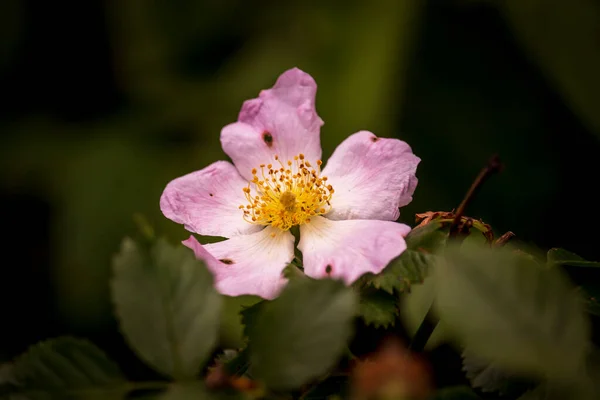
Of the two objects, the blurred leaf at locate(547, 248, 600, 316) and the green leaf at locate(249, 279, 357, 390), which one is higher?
the green leaf at locate(249, 279, 357, 390)

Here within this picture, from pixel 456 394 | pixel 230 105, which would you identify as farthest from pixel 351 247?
pixel 230 105

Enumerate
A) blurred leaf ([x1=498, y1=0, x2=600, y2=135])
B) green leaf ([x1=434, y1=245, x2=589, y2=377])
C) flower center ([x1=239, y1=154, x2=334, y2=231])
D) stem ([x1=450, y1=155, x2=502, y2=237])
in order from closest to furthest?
green leaf ([x1=434, y1=245, x2=589, y2=377]) < stem ([x1=450, y1=155, x2=502, y2=237]) < flower center ([x1=239, y1=154, x2=334, y2=231]) < blurred leaf ([x1=498, y1=0, x2=600, y2=135])

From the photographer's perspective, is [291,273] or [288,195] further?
[288,195]

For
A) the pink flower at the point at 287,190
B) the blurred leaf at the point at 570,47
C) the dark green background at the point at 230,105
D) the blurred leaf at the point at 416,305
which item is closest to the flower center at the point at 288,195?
the pink flower at the point at 287,190

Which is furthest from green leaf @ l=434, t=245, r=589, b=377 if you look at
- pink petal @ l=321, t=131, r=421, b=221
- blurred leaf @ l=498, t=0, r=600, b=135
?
blurred leaf @ l=498, t=0, r=600, b=135

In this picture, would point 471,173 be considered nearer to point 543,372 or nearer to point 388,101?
point 388,101

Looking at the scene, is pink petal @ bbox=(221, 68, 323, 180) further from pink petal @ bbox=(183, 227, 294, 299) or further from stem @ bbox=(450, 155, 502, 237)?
stem @ bbox=(450, 155, 502, 237)

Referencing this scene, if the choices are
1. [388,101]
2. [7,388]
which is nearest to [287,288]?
[7,388]

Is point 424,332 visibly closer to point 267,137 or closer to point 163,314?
point 163,314
